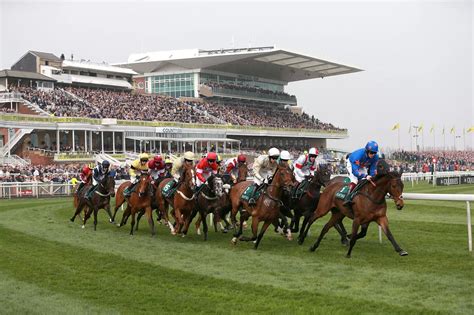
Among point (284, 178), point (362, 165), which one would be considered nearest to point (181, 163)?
point (284, 178)

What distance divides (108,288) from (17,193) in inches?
899

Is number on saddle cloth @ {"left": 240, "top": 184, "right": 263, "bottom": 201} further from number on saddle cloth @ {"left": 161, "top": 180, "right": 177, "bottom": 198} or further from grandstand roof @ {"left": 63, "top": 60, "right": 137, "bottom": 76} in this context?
grandstand roof @ {"left": 63, "top": 60, "right": 137, "bottom": 76}

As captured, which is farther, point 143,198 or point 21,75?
point 21,75

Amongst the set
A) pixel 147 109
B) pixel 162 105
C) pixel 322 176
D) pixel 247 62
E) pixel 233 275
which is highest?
pixel 247 62

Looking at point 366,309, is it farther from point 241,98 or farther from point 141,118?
point 241,98

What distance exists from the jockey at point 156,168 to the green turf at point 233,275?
6.31ft

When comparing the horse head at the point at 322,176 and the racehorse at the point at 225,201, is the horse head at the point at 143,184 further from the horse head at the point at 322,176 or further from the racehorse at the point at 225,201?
the horse head at the point at 322,176

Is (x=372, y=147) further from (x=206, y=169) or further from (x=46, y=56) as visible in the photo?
(x=46, y=56)

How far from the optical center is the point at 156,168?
14203 millimetres

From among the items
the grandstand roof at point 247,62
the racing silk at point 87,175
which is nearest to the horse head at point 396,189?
the racing silk at point 87,175

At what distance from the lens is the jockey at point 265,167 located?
11234 millimetres

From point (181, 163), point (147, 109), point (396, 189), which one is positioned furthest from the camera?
point (147, 109)

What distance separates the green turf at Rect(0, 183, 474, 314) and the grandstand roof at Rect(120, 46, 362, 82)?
1920 inches

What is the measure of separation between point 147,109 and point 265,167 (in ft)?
133
